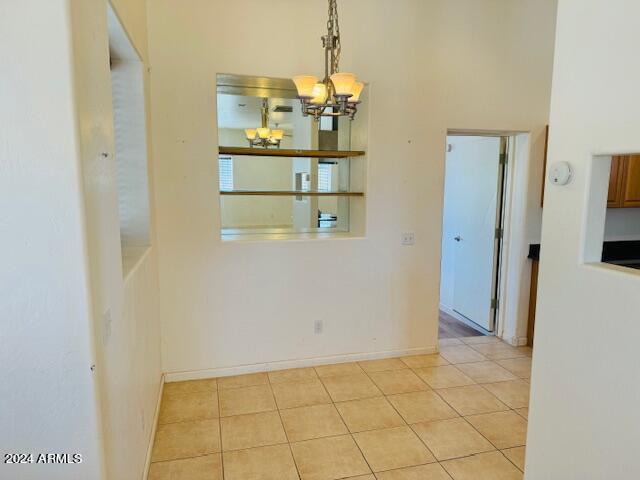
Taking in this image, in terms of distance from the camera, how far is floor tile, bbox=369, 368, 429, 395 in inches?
124

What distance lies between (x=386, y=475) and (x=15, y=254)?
2034mm

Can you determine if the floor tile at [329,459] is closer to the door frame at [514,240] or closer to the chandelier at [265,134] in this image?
the chandelier at [265,134]

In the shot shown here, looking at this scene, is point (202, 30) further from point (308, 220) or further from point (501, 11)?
point (501, 11)

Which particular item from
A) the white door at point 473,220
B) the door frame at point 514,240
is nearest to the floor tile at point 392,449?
the door frame at point 514,240

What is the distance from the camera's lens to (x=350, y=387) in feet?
10.4

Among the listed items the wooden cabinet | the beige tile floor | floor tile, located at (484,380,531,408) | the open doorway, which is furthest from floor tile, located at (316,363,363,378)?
the wooden cabinet

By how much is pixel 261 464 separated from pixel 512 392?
200 centimetres

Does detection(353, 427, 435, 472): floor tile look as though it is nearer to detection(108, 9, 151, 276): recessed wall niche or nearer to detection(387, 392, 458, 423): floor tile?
detection(387, 392, 458, 423): floor tile

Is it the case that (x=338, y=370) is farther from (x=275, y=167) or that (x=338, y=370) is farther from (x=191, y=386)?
(x=275, y=167)

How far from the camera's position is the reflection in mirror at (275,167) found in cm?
333

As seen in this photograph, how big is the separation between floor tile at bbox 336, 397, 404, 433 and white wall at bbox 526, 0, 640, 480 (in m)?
1.03

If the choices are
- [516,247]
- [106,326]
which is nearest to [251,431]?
[106,326]

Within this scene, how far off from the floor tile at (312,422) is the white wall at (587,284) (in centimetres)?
121

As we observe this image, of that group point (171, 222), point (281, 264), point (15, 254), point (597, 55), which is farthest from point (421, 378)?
point (15, 254)
